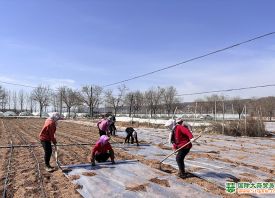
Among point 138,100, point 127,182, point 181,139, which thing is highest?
point 138,100

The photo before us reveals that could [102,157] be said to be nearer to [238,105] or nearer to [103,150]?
[103,150]

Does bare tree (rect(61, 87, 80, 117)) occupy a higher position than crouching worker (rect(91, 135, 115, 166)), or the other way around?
bare tree (rect(61, 87, 80, 117))

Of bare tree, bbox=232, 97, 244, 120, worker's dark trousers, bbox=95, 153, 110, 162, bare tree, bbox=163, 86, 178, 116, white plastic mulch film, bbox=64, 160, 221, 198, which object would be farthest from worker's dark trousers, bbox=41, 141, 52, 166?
bare tree, bbox=163, 86, 178, 116

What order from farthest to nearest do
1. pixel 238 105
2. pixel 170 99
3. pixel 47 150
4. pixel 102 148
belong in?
1. pixel 170 99
2. pixel 238 105
3. pixel 102 148
4. pixel 47 150

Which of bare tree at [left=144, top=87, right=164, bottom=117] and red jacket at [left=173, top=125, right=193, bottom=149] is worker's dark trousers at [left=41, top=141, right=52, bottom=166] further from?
bare tree at [left=144, top=87, right=164, bottom=117]

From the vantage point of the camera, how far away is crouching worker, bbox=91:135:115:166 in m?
9.27

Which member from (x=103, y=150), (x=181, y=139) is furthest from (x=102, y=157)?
(x=181, y=139)

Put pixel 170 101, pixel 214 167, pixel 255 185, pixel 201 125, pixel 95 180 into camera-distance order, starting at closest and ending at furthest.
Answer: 1. pixel 255 185
2. pixel 95 180
3. pixel 214 167
4. pixel 201 125
5. pixel 170 101

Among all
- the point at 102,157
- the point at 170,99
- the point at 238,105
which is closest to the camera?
the point at 102,157

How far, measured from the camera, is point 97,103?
7862 cm

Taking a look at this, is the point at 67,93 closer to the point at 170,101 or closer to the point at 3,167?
the point at 170,101

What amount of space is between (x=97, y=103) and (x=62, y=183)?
71783 millimetres

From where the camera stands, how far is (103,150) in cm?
945

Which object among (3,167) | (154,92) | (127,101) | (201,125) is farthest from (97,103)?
(3,167)
